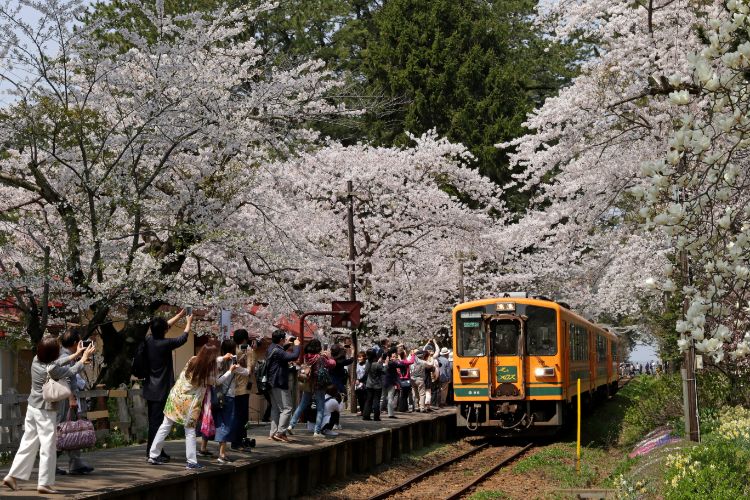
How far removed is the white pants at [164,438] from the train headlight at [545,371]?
9828mm

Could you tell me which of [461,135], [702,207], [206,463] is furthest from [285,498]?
[461,135]

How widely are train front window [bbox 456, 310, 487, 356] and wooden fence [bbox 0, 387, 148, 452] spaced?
664cm

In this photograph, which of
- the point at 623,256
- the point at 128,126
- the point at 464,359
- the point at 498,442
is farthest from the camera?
the point at 623,256

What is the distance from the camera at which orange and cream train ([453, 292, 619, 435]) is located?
19469 mm

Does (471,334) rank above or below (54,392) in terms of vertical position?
above

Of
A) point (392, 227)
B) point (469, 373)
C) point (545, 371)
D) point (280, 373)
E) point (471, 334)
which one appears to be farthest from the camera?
point (392, 227)

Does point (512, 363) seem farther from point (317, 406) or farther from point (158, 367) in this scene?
point (158, 367)

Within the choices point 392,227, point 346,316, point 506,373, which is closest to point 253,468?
point 346,316

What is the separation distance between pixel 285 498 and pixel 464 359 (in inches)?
294

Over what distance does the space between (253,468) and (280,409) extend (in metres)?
2.31

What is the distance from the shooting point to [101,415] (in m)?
14.1

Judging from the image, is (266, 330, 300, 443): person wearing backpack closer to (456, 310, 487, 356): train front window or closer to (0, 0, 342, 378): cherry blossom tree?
(0, 0, 342, 378): cherry blossom tree

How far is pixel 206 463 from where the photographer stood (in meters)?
11.6

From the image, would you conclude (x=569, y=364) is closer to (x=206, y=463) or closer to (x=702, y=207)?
(x=206, y=463)
